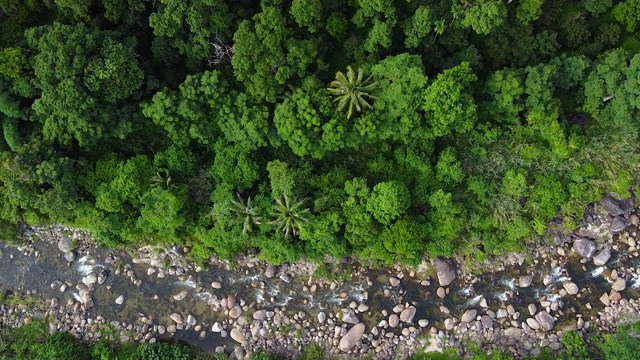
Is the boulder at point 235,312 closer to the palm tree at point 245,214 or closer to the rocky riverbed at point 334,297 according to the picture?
the rocky riverbed at point 334,297

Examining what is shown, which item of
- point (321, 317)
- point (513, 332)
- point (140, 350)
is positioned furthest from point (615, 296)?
point (140, 350)

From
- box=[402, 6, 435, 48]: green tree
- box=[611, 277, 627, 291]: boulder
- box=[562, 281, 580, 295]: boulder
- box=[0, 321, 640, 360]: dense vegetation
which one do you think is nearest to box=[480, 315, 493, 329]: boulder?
box=[0, 321, 640, 360]: dense vegetation

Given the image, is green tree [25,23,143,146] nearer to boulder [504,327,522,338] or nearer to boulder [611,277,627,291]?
boulder [504,327,522,338]

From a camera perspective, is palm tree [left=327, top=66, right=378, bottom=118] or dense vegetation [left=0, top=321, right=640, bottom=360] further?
dense vegetation [left=0, top=321, right=640, bottom=360]

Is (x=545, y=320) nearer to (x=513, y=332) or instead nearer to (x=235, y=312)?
(x=513, y=332)

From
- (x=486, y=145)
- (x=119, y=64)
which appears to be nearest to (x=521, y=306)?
(x=486, y=145)

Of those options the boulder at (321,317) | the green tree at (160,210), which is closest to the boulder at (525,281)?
the boulder at (321,317)
